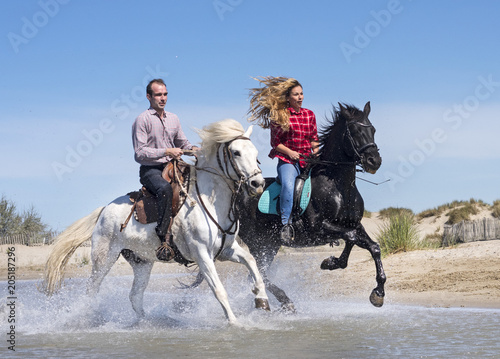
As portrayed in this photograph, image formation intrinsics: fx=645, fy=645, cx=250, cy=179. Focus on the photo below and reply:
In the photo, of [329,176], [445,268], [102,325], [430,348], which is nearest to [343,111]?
[329,176]

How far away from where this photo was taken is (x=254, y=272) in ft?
25.9

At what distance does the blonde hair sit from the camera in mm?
9375

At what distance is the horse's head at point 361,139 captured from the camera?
351 inches

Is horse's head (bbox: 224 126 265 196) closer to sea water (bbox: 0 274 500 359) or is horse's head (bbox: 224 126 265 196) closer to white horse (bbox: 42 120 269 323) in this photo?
white horse (bbox: 42 120 269 323)

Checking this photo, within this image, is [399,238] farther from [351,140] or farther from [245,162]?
[245,162]

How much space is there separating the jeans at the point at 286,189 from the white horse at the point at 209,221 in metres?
1.29

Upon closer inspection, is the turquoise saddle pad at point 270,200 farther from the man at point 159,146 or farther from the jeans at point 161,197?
the jeans at point 161,197

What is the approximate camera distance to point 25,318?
31.3 ft

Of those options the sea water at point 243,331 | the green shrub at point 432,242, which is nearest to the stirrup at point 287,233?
the sea water at point 243,331

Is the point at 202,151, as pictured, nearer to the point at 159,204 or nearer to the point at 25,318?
the point at 159,204

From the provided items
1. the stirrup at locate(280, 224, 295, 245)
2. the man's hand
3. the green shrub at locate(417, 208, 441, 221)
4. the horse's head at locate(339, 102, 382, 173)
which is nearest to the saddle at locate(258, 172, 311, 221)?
the stirrup at locate(280, 224, 295, 245)

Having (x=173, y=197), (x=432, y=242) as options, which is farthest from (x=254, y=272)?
(x=432, y=242)

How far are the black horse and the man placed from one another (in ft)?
6.42

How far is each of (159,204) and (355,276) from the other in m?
8.38
